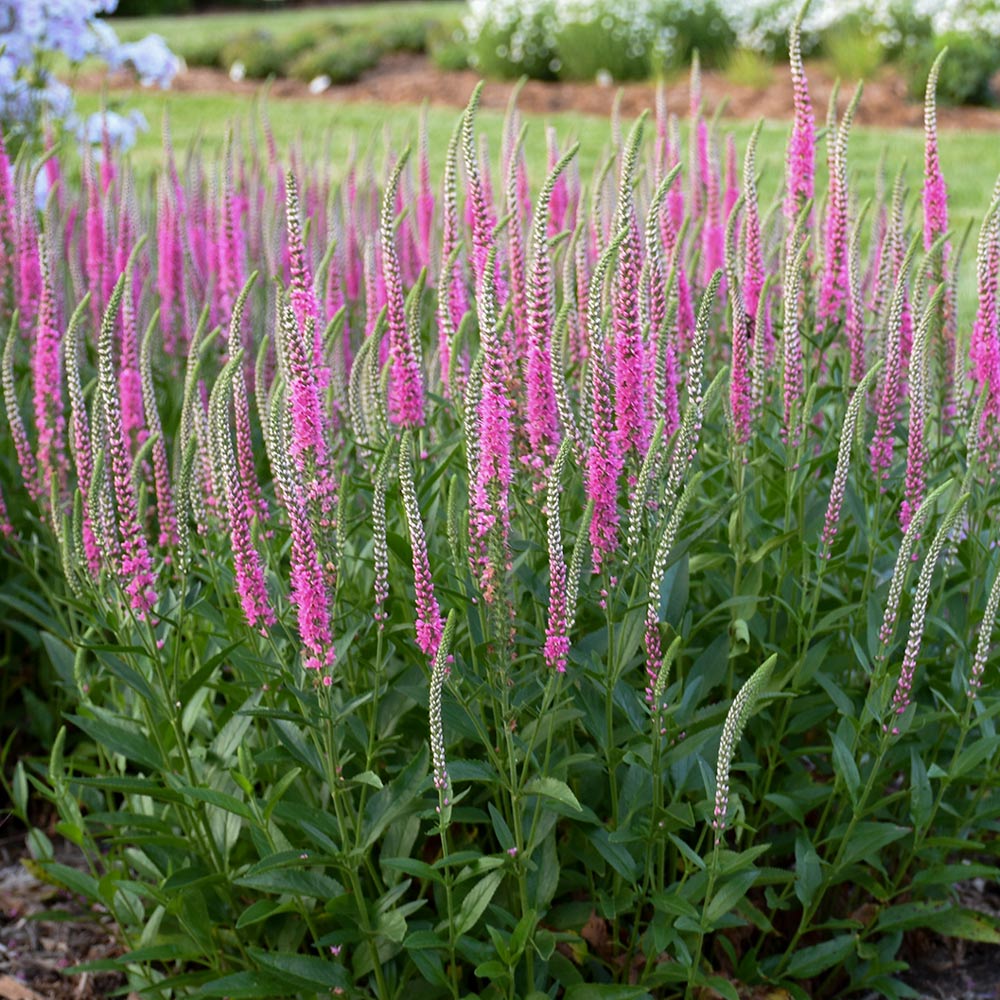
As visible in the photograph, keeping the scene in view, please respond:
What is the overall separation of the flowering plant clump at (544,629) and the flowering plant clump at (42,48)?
3.46 meters

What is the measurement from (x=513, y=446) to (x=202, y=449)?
0.76 metres

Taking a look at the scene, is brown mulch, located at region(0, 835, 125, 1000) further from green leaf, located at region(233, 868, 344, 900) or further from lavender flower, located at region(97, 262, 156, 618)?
lavender flower, located at region(97, 262, 156, 618)

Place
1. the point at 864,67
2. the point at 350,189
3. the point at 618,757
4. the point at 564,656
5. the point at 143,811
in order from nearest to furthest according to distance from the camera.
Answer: the point at 564,656 → the point at 618,757 → the point at 143,811 → the point at 350,189 → the point at 864,67

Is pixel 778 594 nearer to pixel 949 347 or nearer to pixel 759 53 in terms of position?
pixel 949 347

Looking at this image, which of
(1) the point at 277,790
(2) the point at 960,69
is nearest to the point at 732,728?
(1) the point at 277,790

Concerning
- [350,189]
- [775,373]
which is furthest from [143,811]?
[350,189]

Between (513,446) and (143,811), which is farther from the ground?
(513,446)

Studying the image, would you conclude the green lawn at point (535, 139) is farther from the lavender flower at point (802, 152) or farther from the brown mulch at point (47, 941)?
the brown mulch at point (47, 941)

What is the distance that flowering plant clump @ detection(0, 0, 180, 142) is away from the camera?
21.1 ft

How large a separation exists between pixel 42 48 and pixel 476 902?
554 cm

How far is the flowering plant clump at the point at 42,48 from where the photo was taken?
6441 millimetres

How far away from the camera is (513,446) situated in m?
3.11

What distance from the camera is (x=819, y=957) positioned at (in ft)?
10.5

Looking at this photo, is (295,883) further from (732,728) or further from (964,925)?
(964,925)
